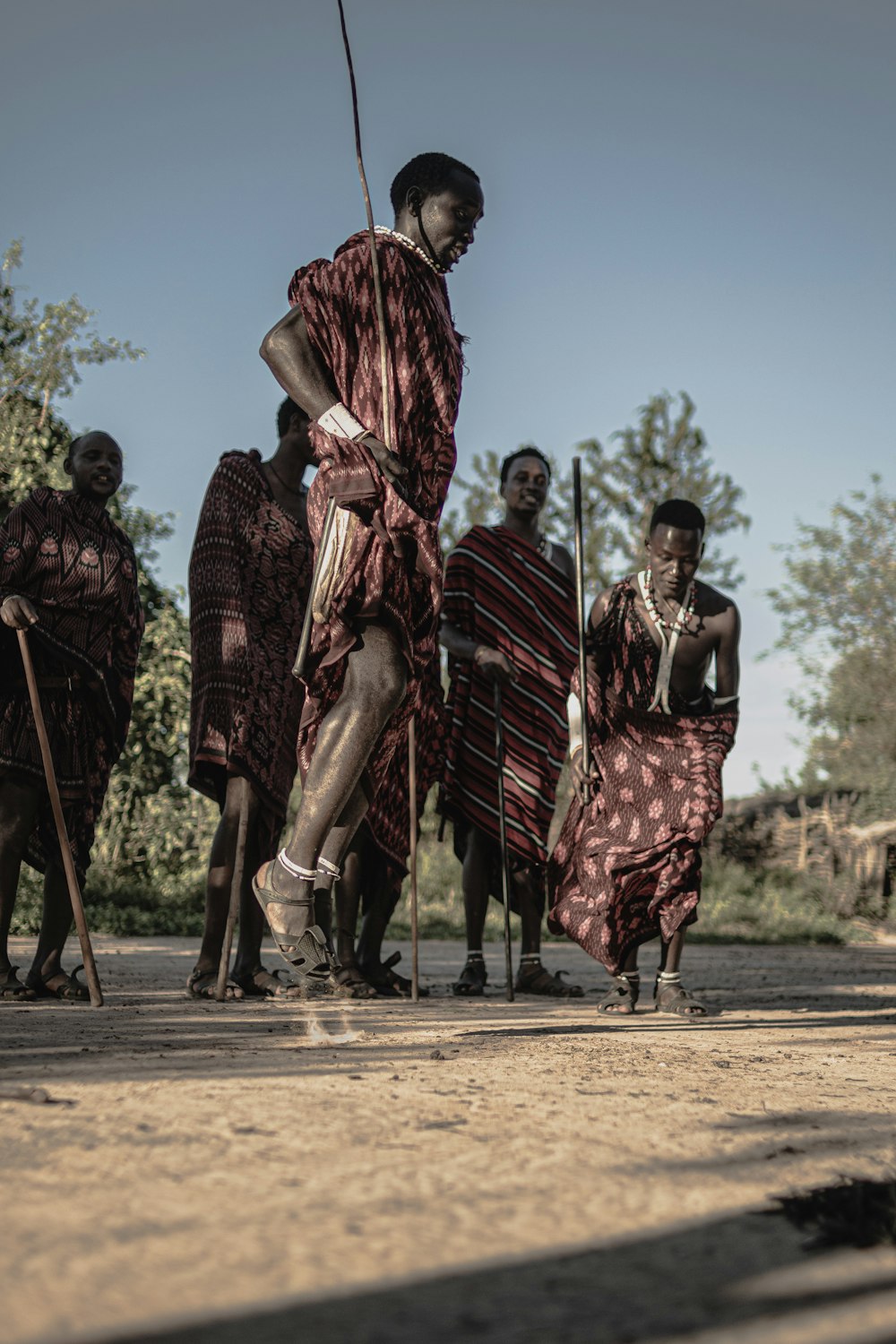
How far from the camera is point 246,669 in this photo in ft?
19.3

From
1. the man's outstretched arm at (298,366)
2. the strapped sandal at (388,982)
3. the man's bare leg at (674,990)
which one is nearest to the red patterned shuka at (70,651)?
the strapped sandal at (388,982)

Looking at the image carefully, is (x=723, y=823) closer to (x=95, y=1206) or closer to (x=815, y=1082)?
(x=815, y=1082)

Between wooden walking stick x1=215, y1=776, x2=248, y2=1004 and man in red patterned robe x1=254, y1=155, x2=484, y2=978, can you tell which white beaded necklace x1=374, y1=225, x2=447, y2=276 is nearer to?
man in red patterned robe x1=254, y1=155, x2=484, y2=978

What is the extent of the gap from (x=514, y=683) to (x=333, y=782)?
142 inches

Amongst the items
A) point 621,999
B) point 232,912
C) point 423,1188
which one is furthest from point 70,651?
point 423,1188

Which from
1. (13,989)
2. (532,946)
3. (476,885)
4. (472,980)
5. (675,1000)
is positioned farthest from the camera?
(476,885)

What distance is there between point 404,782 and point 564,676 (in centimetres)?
119

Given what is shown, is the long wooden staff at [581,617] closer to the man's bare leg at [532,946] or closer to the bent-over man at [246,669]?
the bent-over man at [246,669]

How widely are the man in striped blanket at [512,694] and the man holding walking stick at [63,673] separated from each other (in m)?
1.86

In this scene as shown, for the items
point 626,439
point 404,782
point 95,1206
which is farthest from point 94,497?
point 626,439

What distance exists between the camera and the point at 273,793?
5.86 meters

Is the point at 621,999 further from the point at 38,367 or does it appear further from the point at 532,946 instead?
the point at 38,367

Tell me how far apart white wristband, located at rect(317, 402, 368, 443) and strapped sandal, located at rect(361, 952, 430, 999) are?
10.1 ft

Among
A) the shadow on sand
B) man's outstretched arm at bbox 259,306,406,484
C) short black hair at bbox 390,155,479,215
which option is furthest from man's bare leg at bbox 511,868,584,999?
the shadow on sand
